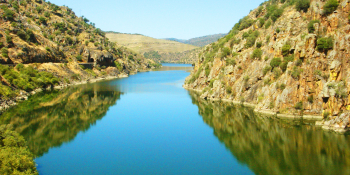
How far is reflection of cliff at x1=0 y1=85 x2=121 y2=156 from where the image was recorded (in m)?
34.7

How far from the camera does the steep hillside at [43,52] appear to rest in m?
65.2

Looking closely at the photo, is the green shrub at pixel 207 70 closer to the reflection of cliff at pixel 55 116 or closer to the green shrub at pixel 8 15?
the reflection of cliff at pixel 55 116

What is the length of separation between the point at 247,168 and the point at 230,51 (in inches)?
1767

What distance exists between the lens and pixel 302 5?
49.0m

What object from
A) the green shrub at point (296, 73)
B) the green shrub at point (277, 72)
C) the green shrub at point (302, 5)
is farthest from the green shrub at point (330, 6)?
the green shrub at point (277, 72)

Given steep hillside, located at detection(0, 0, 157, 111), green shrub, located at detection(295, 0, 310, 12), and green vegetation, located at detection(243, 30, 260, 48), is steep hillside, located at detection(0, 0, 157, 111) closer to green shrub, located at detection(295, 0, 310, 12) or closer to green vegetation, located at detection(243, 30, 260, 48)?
green vegetation, located at detection(243, 30, 260, 48)

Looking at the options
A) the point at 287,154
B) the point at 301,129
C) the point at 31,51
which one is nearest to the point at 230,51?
the point at 301,129

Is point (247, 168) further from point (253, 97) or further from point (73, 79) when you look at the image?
point (73, 79)

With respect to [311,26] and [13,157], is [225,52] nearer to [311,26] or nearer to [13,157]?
[311,26]

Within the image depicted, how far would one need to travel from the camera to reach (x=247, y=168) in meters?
25.5

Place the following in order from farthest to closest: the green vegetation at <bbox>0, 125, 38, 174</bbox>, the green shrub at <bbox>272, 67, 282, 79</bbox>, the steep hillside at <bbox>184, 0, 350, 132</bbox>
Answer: the green shrub at <bbox>272, 67, 282, 79</bbox> → the steep hillside at <bbox>184, 0, 350, 132</bbox> → the green vegetation at <bbox>0, 125, 38, 174</bbox>

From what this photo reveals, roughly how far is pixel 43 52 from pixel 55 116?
46.0 meters

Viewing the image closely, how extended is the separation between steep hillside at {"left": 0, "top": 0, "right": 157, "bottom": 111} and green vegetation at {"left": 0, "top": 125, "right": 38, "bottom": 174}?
85.5 ft

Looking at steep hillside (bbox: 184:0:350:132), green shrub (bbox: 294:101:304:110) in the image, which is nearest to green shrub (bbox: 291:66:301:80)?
steep hillside (bbox: 184:0:350:132)
